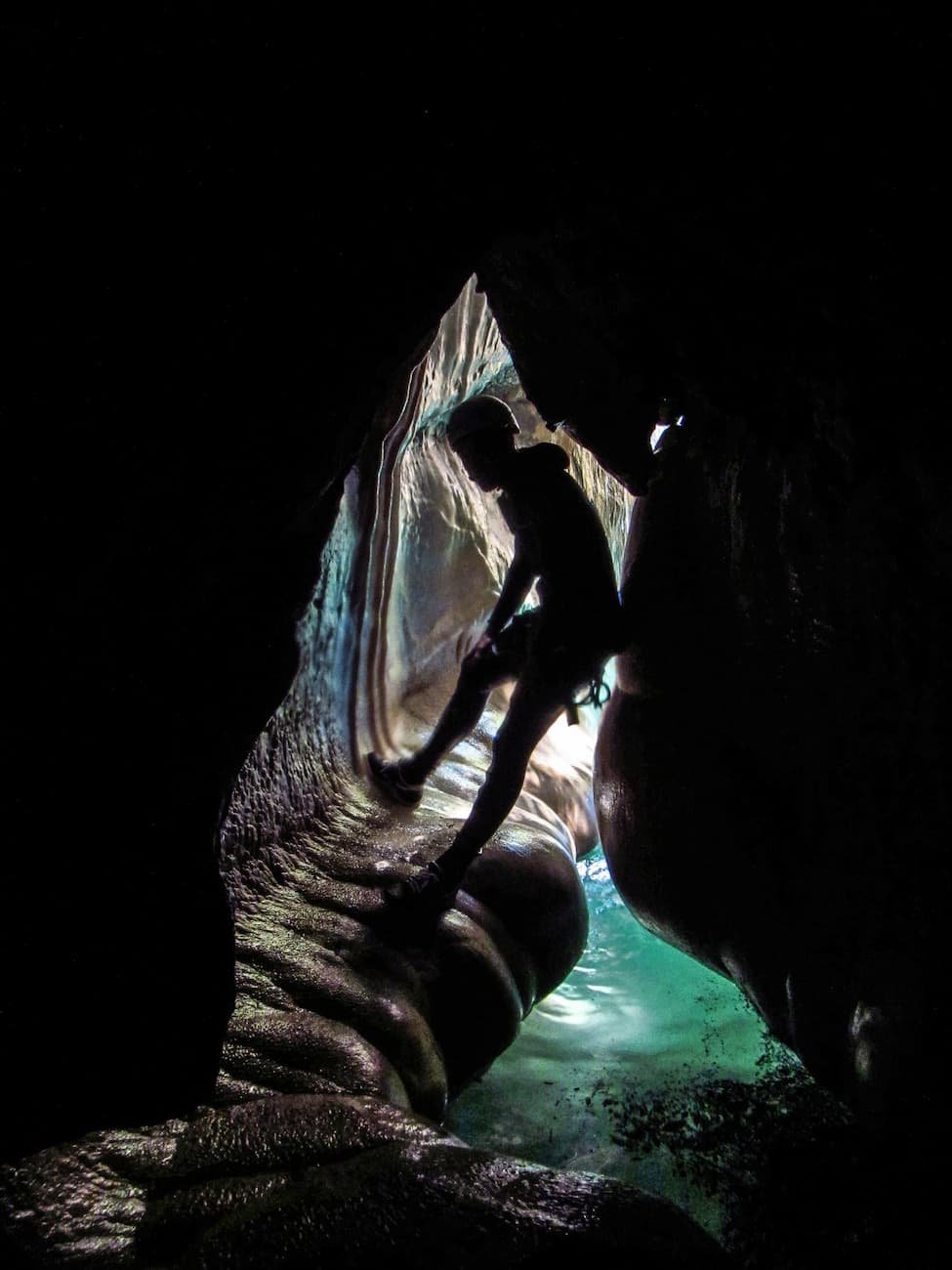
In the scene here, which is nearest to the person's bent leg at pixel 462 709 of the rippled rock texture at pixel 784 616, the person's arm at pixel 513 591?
the person's arm at pixel 513 591

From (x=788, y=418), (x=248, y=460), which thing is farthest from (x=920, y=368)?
(x=248, y=460)

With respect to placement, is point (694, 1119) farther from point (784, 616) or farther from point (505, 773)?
point (784, 616)

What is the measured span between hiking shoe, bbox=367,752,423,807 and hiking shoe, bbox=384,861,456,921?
1171 millimetres

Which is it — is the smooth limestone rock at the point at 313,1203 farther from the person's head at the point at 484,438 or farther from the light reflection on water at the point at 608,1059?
the person's head at the point at 484,438

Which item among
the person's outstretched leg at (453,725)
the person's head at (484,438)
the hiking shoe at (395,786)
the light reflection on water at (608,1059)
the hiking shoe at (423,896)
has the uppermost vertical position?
the person's head at (484,438)

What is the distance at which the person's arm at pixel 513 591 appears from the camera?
4020 mm

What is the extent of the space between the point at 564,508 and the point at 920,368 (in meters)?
1.90

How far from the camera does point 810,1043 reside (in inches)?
94.0

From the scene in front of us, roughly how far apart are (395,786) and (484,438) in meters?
2.19

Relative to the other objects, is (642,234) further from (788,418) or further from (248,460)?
(248,460)

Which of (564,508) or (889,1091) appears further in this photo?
(564,508)

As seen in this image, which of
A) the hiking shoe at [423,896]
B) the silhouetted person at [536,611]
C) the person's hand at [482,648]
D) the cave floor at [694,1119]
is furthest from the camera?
the person's hand at [482,648]

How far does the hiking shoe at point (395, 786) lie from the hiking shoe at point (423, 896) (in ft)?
3.84

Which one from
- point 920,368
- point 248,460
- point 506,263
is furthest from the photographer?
point 506,263
